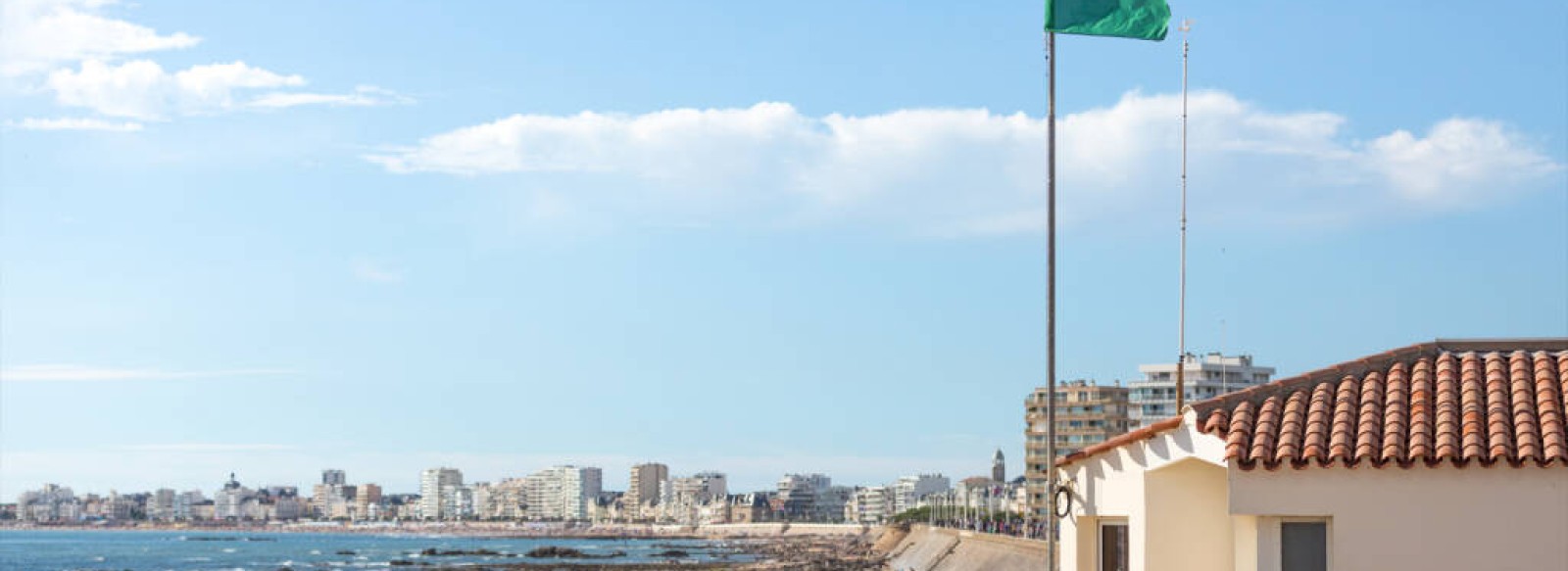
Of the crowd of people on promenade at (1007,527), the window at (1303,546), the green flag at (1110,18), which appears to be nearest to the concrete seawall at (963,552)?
the crowd of people on promenade at (1007,527)

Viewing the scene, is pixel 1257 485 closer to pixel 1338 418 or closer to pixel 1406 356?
pixel 1338 418

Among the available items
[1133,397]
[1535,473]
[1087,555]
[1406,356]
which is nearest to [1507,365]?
[1406,356]

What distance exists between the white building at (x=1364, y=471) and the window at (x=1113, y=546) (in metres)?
0.03

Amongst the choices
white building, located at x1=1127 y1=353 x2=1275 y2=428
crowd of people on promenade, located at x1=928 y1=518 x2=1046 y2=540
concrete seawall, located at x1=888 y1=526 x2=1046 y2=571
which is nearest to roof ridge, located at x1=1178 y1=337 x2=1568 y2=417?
concrete seawall, located at x1=888 y1=526 x2=1046 y2=571

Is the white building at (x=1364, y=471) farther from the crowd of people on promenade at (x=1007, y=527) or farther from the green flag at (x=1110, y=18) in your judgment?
the crowd of people on promenade at (x=1007, y=527)

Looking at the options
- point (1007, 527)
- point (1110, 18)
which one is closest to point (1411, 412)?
point (1110, 18)

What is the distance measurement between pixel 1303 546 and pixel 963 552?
103034mm

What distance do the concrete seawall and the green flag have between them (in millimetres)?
71769

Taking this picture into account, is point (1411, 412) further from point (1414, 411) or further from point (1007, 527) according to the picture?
point (1007, 527)

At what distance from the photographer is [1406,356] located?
18.4 metres

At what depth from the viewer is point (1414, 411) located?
56.0 feet

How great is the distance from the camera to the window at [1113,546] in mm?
18766

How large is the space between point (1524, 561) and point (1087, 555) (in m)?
4.50

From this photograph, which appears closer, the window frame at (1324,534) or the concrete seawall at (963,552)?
the window frame at (1324,534)
